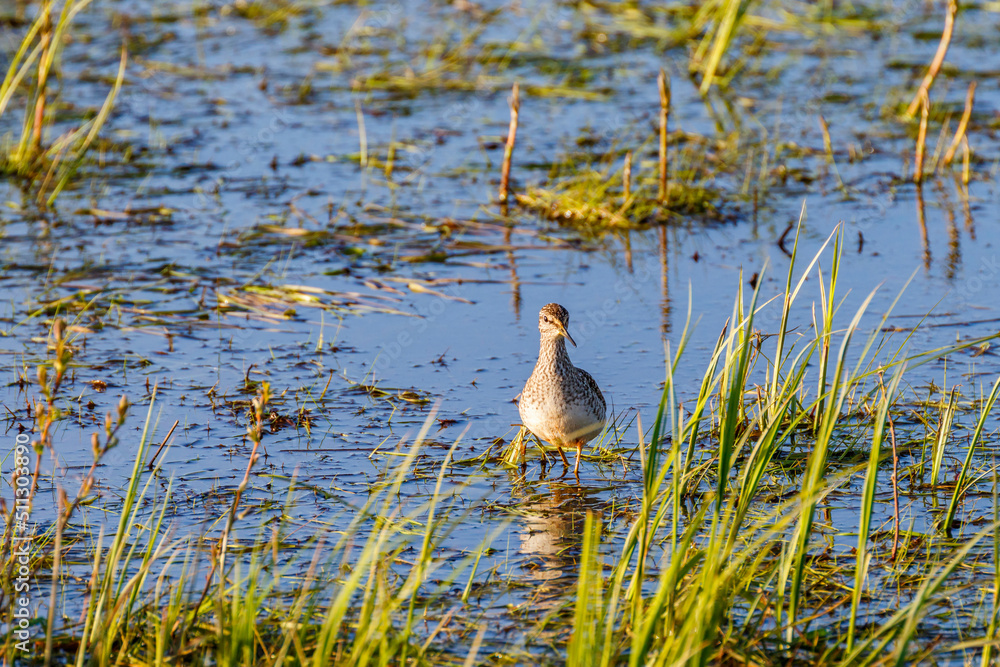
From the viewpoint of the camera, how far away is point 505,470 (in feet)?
19.8

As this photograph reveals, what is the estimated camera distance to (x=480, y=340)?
7855mm

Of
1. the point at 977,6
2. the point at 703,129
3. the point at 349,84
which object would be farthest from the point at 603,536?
the point at 977,6

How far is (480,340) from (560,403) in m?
2.22

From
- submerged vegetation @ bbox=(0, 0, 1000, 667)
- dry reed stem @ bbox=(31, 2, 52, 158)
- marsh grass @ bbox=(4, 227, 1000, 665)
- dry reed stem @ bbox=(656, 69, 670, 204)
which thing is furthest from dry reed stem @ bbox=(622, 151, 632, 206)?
dry reed stem @ bbox=(31, 2, 52, 158)

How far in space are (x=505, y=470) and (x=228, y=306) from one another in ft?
10.2

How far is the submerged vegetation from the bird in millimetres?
263

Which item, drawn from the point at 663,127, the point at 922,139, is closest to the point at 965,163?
the point at 922,139

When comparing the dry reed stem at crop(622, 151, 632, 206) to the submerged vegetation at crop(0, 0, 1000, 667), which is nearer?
the submerged vegetation at crop(0, 0, 1000, 667)

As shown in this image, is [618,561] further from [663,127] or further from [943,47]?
[943,47]

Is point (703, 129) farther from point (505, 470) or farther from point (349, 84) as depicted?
point (505, 470)

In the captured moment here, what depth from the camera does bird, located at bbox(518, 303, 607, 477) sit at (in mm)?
5707

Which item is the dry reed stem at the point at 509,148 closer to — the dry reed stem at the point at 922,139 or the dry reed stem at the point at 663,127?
the dry reed stem at the point at 663,127

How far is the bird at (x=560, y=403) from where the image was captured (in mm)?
5707

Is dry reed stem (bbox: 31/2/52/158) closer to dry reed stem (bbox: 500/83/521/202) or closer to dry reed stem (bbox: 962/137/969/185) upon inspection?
dry reed stem (bbox: 500/83/521/202)
